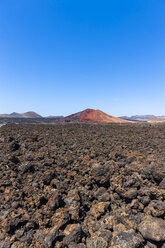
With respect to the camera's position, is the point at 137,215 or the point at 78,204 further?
the point at 78,204

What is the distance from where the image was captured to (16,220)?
2.61 meters

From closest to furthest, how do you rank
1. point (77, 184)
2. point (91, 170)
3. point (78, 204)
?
point (78, 204), point (77, 184), point (91, 170)

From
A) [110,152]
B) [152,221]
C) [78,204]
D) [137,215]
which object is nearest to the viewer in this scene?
[152,221]

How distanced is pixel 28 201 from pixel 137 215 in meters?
2.38

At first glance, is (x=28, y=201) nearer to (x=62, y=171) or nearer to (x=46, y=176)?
(x=46, y=176)

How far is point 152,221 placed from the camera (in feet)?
8.19

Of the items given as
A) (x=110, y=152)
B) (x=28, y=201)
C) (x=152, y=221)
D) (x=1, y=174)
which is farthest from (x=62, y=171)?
(x=152, y=221)

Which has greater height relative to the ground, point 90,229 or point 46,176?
point 46,176

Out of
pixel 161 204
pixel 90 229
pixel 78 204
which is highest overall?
pixel 161 204

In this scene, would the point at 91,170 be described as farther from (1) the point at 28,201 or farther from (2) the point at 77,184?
(1) the point at 28,201

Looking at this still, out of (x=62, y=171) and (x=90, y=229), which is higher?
(x=62, y=171)

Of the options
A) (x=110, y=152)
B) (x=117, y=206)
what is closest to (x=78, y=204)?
(x=117, y=206)

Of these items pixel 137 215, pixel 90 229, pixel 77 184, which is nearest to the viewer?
pixel 90 229

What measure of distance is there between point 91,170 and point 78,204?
49.9 inches
